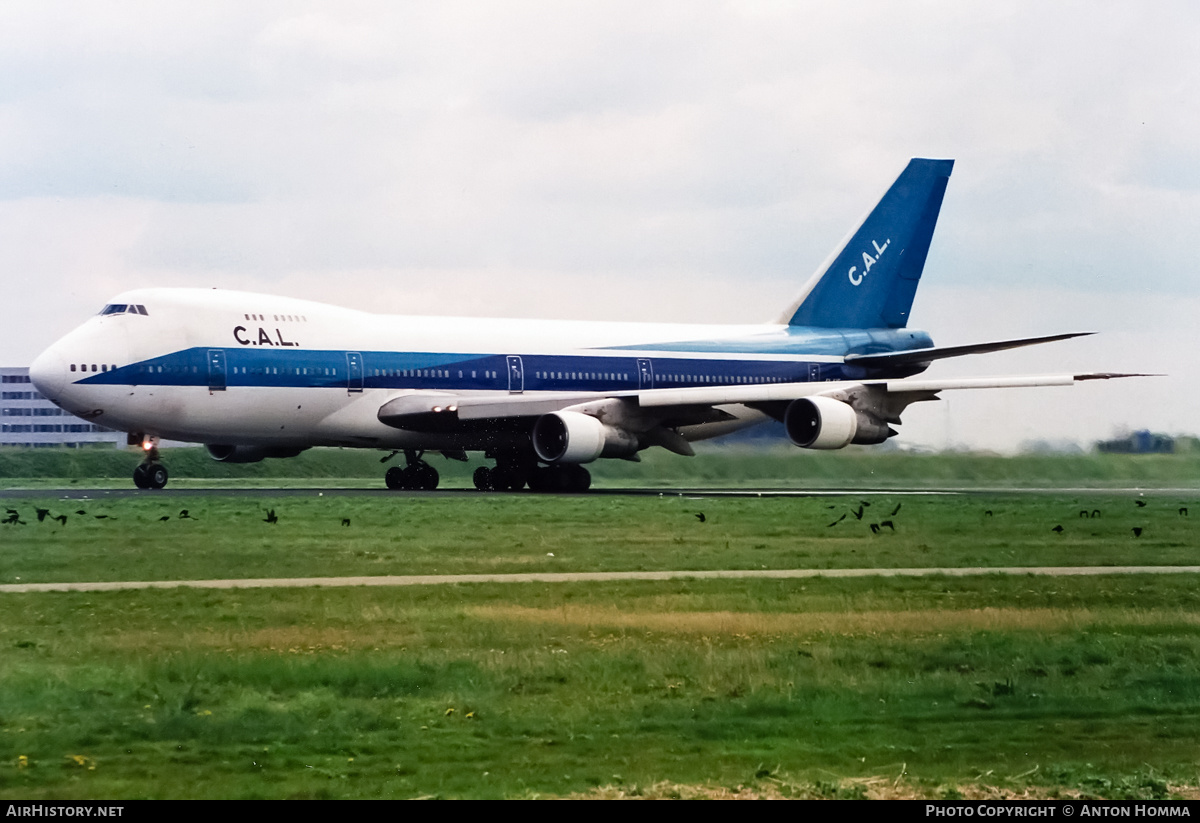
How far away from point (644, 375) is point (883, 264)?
10789mm

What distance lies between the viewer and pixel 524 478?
148 ft

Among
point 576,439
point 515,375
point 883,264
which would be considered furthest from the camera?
point 883,264

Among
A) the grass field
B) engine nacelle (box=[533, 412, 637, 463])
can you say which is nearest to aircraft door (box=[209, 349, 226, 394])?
engine nacelle (box=[533, 412, 637, 463])

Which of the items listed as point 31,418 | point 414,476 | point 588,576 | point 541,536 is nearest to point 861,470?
point 414,476

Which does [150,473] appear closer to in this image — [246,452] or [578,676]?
[246,452]

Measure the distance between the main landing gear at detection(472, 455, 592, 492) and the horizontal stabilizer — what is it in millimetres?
10573

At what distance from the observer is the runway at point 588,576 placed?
68.6ft

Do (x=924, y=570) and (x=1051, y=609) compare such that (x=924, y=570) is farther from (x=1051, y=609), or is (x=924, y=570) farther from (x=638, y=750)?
(x=638, y=750)

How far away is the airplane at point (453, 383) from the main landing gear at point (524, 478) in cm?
5

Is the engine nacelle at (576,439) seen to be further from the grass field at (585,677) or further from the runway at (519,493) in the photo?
the grass field at (585,677)

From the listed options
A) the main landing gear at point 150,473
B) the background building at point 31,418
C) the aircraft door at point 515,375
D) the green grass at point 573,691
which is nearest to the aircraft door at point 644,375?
the aircraft door at point 515,375

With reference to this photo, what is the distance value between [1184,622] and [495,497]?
22.2 m

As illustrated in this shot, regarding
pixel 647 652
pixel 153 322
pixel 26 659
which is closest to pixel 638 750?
pixel 647 652

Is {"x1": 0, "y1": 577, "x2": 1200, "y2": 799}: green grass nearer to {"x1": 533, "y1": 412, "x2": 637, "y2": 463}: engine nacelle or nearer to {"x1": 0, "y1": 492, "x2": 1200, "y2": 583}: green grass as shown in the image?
{"x1": 0, "y1": 492, "x2": 1200, "y2": 583}: green grass
